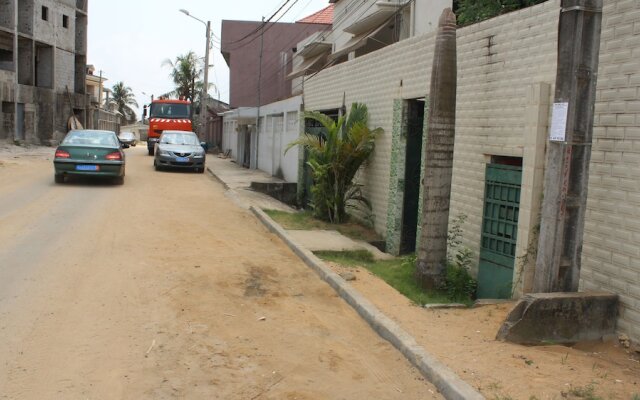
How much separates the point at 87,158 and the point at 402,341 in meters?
12.8

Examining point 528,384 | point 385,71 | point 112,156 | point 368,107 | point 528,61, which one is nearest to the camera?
point 528,384

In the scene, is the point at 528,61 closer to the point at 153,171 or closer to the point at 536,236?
the point at 536,236

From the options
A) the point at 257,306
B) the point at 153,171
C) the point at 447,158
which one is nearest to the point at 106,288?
the point at 257,306

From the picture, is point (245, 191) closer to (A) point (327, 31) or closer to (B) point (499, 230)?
(B) point (499, 230)

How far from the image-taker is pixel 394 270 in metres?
8.77

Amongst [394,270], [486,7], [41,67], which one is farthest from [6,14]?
[394,270]

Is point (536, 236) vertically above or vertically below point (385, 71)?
below

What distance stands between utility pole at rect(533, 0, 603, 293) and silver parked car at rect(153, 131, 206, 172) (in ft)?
61.2

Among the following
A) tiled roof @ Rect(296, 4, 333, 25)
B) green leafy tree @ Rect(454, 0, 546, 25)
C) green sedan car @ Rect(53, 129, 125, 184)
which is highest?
tiled roof @ Rect(296, 4, 333, 25)

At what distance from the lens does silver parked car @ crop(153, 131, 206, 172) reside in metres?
22.4

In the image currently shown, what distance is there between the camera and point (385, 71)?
11422 millimetres

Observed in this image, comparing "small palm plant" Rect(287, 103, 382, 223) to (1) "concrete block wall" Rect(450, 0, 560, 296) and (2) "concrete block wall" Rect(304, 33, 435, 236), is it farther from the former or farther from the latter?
(1) "concrete block wall" Rect(450, 0, 560, 296)

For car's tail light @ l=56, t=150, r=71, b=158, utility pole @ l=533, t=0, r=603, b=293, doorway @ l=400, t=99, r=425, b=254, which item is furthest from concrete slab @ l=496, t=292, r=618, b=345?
car's tail light @ l=56, t=150, r=71, b=158

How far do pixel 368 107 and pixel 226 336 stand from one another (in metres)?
7.97
